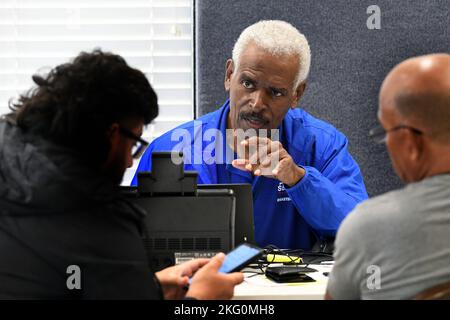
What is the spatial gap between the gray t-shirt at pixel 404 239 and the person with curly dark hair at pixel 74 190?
388mm

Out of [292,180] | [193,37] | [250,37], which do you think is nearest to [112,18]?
[193,37]

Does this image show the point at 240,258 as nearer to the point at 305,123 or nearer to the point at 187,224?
the point at 187,224

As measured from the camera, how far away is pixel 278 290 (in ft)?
5.19

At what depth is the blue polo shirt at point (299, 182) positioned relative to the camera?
204 cm

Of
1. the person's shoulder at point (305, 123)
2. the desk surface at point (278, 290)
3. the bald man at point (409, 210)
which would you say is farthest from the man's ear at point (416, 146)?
the person's shoulder at point (305, 123)

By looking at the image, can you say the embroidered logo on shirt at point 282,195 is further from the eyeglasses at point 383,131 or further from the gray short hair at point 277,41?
the eyeglasses at point 383,131

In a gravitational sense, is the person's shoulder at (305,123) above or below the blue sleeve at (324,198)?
above

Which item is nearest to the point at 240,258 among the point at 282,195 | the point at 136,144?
the point at 136,144

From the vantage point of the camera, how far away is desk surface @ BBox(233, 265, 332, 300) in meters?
1.54

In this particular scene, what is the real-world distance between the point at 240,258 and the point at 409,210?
1.51 ft

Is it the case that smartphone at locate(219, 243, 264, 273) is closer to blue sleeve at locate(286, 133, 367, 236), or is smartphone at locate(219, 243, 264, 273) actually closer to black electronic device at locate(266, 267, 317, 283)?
black electronic device at locate(266, 267, 317, 283)

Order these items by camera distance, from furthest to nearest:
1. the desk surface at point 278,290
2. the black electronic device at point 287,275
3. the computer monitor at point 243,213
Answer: the computer monitor at point 243,213, the black electronic device at point 287,275, the desk surface at point 278,290
